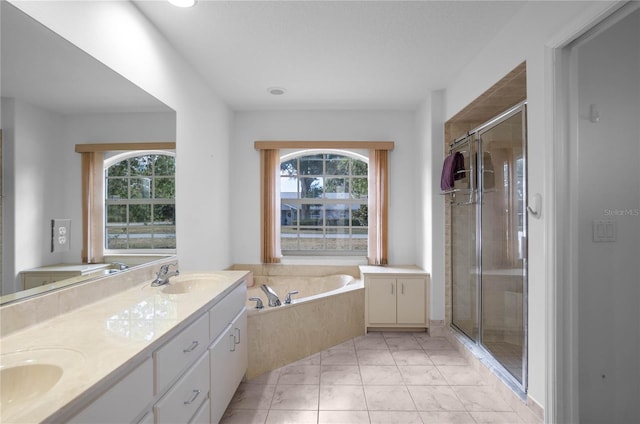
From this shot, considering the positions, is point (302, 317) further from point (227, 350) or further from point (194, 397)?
point (194, 397)

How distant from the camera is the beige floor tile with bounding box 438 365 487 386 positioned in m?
2.31

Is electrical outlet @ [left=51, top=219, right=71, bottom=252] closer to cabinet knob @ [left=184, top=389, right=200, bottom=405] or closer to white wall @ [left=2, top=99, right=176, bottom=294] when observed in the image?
white wall @ [left=2, top=99, right=176, bottom=294]

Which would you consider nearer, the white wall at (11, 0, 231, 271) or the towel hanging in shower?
the white wall at (11, 0, 231, 271)

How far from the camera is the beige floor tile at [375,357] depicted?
262 cm

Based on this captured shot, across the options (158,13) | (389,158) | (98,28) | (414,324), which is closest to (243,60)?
(158,13)

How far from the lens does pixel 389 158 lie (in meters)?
3.76

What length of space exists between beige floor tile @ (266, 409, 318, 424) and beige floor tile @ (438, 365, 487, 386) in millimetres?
1097

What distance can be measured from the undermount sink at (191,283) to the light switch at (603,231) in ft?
6.84

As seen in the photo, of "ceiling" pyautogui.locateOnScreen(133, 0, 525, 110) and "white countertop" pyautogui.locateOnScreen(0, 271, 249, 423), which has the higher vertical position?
"ceiling" pyautogui.locateOnScreen(133, 0, 525, 110)

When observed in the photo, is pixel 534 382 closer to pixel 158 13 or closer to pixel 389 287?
pixel 389 287

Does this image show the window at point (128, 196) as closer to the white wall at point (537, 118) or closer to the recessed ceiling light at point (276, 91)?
the recessed ceiling light at point (276, 91)

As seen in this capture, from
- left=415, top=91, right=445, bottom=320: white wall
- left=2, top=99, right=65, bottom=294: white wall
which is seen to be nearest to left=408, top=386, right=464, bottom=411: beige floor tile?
left=415, top=91, right=445, bottom=320: white wall

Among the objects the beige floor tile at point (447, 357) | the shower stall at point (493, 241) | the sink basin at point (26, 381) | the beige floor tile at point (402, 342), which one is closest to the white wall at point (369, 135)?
the shower stall at point (493, 241)

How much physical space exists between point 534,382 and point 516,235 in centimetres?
94
